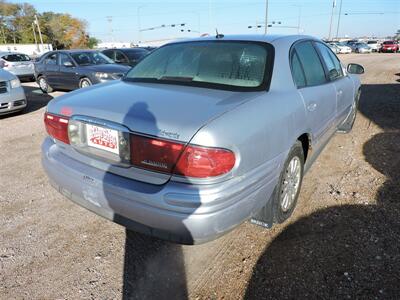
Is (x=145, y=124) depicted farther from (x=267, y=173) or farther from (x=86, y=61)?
(x=86, y=61)

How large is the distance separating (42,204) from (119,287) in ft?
5.33

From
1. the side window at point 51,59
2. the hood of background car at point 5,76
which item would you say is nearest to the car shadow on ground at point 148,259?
the hood of background car at point 5,76

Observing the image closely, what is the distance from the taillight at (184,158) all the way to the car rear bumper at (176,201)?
0.30 feet

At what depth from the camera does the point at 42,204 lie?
3.56 m

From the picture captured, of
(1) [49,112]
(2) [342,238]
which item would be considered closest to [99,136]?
(1) [49,112]

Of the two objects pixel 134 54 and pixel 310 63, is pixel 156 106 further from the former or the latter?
pixel 134 54

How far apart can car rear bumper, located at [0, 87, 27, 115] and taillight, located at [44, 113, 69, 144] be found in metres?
5.47

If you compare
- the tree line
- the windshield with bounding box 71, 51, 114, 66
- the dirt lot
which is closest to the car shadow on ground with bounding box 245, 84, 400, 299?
the dirt lot

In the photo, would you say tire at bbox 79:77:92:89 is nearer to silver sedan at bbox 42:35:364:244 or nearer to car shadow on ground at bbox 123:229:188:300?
silver sedan at bbox 42:35:364:244

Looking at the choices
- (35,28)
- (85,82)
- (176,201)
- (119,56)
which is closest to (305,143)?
(176,201)

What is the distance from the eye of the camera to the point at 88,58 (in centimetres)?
1084

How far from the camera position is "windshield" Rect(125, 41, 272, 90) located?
2783 mm

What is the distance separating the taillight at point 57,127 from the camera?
8.67ft

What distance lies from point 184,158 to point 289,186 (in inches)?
54.9
